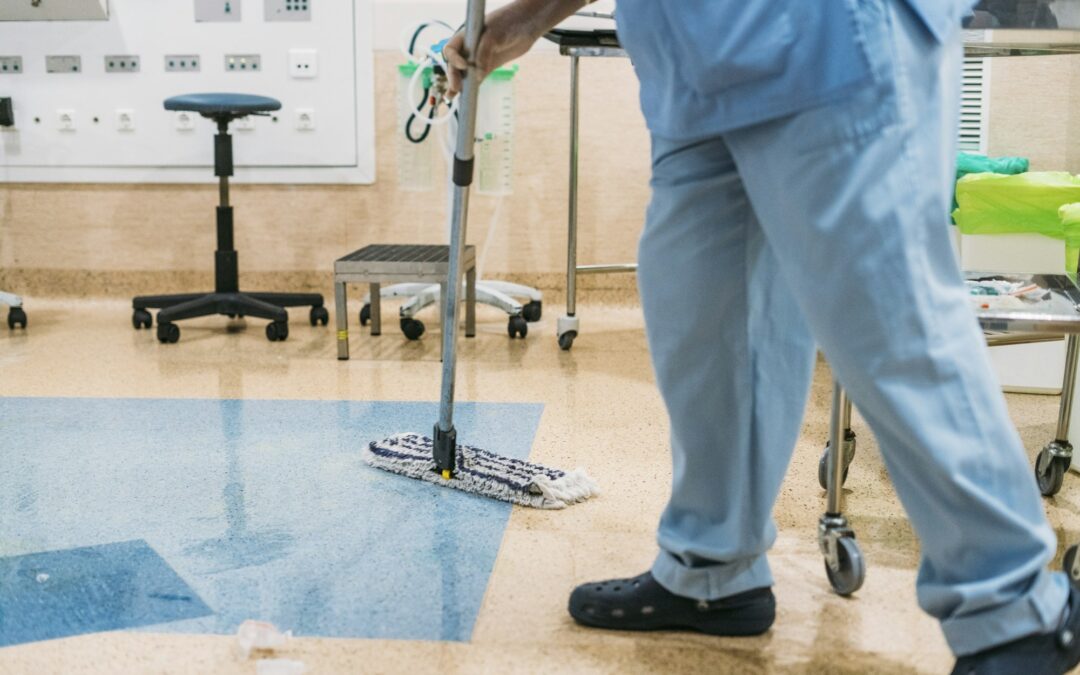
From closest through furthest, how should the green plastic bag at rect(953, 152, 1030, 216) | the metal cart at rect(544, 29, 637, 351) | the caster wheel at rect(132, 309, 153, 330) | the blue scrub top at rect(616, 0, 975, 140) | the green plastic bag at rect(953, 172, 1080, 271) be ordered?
the blue scrub top at rect(616, 0, 975, 140)
the green plastic bag at rect(953, 172, 1080, 271)
the green plastic bag at rect(953, 152, 1030, 216)
the metal cart at rect(544, 29, 637, 351)
the caster wheel at rect(132, 309, 153, 330)

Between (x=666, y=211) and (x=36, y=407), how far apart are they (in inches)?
70.9

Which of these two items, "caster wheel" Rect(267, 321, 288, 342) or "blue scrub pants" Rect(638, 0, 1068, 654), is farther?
"caster wheel" Rect(267, 321, 288, 342)

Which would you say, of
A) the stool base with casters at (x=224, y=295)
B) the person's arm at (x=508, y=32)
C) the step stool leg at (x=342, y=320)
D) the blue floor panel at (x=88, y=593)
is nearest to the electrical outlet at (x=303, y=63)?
the stool base with casters at (x=224, y=295)

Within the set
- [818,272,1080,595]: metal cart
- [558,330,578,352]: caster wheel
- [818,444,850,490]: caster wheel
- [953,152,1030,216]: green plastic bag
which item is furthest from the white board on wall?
[818,272,1080,595]: metal cart

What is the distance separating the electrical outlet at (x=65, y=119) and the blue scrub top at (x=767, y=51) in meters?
3.40

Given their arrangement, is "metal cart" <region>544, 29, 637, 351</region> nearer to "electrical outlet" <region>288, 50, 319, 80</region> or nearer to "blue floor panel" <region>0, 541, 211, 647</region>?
"electrical outlet" <region>288, 50, 319, 80</region>

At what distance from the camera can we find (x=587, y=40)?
9.05 feet

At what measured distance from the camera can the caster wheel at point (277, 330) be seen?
322 cm

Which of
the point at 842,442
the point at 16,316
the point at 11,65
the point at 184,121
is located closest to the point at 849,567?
the point at 842,442

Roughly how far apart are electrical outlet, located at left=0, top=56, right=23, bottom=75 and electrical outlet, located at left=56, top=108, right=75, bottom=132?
0.69 ft

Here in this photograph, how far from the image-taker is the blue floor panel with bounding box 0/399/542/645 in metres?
1.33

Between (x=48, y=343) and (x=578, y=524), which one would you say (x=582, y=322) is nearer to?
(x=48, y=343)

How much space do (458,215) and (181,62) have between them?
2598 mm

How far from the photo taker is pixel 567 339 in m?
3.05
